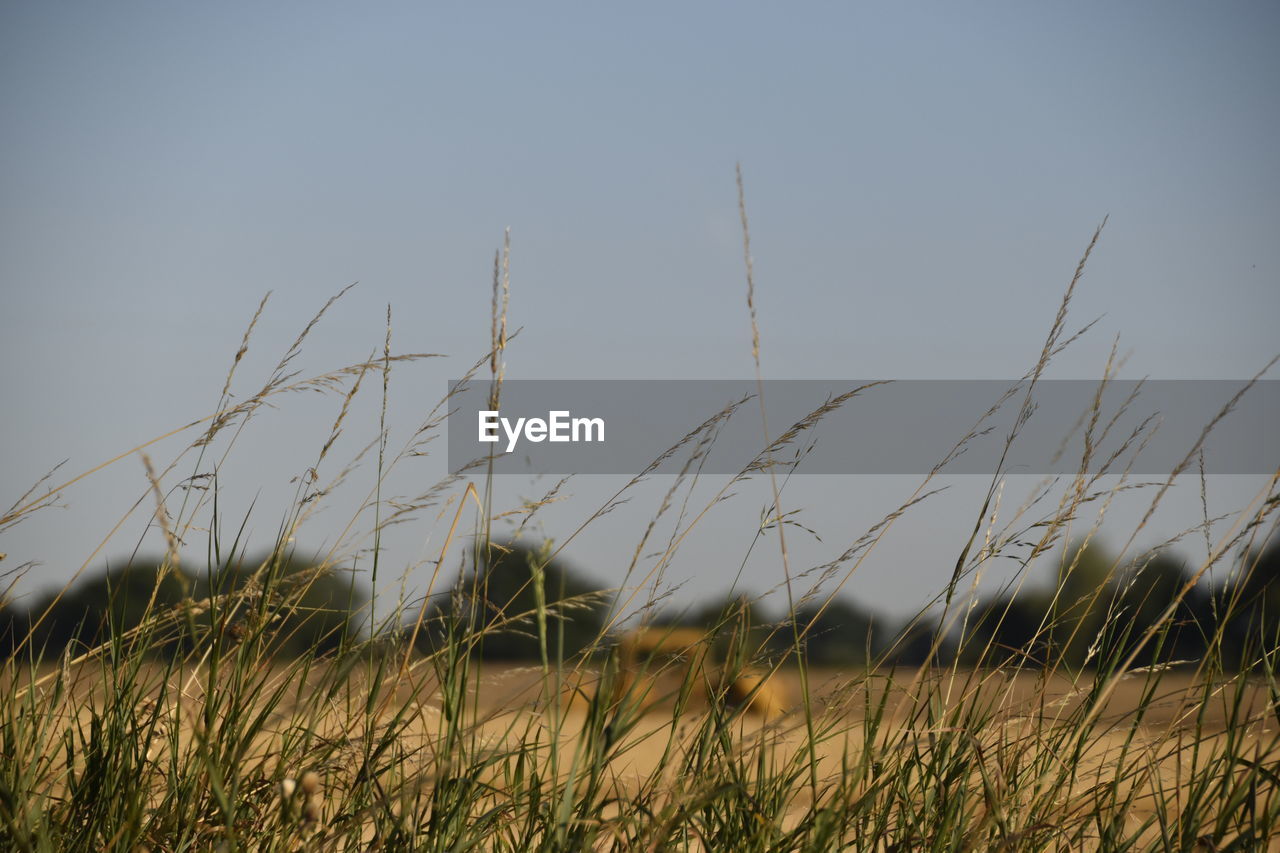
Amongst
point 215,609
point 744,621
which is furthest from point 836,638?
point 215,609

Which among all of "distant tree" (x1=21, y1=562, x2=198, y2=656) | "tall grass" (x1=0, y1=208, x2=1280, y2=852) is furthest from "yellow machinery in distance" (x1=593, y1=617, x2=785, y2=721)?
"distant tree" (x1=21, y1=562, x2=198, y2=656)

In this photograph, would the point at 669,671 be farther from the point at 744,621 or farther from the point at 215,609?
the point at 215,609

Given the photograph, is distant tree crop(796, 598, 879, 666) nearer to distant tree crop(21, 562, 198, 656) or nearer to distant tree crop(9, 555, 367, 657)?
distant tree crop(9, 555, 367, 657)

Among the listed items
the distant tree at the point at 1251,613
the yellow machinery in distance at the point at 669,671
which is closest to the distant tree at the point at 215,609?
the yellow machinery in distance at the point at 669,671

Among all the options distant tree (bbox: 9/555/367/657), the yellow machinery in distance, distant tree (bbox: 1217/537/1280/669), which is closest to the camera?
the yellow machinery in distance

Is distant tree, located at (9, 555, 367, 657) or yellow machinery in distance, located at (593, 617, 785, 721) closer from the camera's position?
yellow machinery in distance, located at (593, 617, 785, 721)

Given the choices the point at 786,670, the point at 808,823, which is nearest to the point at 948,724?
the point at 786,670

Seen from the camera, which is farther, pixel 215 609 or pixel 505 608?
pixel 505 608

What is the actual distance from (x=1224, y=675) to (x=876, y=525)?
70cm

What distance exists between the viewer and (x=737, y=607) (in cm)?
177

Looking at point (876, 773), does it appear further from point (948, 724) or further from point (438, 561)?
point (438, 561)

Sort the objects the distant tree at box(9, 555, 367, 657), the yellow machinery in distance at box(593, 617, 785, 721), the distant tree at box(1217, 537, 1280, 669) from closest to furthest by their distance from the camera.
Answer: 1. the yellow machinery in distance at box(593, 617, 785, 721)
2. the distant tree at box(9, 555, 367, 657)
3. the distant tree at box(1217, 537, 1280, 669)

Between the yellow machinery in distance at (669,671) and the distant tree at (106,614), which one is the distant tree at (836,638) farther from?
the distant tree at (106,614)

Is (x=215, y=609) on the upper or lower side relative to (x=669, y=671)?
upper
